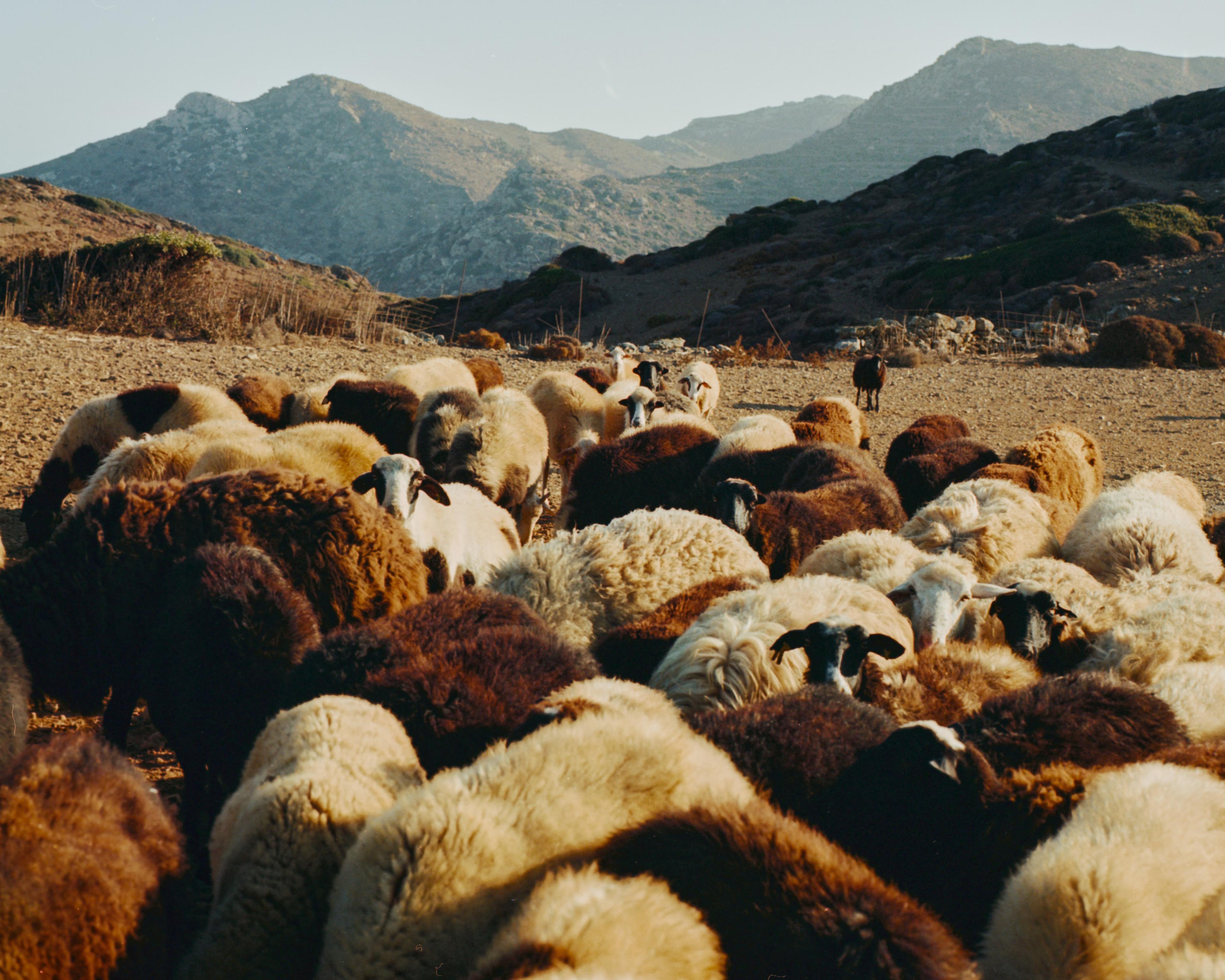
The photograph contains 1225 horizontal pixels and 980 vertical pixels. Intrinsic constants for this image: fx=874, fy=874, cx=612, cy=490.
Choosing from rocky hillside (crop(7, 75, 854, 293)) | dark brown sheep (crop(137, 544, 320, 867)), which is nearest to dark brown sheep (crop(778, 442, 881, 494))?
dark brown sheep (crop(137, 544, 320, 867))

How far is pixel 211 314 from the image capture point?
13859 mm

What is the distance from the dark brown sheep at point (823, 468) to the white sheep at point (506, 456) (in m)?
2.17

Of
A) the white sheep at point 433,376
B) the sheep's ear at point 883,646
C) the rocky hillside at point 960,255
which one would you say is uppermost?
the rocky hillside at point 960,255

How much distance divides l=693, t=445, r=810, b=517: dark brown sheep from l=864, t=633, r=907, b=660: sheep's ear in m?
3.50

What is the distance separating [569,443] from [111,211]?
44.0 meters

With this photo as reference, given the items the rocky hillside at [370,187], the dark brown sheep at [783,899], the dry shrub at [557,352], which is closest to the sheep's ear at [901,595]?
the dark brown sheep at [783,899]

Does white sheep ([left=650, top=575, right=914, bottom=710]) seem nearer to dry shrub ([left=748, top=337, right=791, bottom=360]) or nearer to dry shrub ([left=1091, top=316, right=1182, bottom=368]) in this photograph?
dry shrub ([left=748, top=337, right=791, bottom=360])

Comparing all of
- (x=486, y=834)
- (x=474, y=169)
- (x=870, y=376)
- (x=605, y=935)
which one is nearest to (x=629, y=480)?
(x=486, y=834)

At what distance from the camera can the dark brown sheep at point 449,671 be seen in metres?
2.82

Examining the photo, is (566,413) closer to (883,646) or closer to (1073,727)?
(883,646)

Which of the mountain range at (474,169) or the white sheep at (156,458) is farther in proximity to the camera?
the mountain range at (474,169)

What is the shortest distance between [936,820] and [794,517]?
11.6 ft

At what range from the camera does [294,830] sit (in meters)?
2.20

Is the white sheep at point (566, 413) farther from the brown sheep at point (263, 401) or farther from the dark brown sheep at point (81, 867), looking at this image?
the dark brown sheep at point (81, 867)
